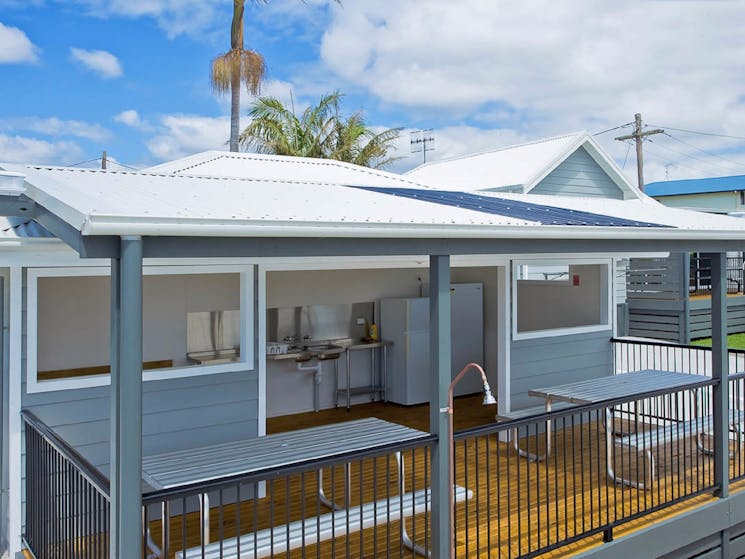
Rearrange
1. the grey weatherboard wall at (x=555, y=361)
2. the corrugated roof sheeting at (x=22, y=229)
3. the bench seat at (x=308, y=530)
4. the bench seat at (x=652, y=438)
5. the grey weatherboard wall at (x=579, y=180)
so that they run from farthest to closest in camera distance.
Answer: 1. the grey weatherboard wall at (x=579, y=180)
2. the grey weatherboard wall at (x=555, y=361)
3. the bench seat at (x=652, y=438)
4. the corrugated roof sheeting at (x=22, y=229)
5. the bench seat at (x=308, y=530)

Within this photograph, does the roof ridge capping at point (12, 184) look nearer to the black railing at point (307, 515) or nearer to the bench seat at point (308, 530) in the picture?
the black railing at point (307, 515)

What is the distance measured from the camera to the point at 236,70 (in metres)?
19.1

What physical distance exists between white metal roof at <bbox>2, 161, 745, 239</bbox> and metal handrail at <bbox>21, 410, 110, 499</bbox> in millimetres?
1269

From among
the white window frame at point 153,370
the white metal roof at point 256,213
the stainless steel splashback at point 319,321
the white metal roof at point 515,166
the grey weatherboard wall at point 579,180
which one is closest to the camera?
the white metal roof at point 256,213

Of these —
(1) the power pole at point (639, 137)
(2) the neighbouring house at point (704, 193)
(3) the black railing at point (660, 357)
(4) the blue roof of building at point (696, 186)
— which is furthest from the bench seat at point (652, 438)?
(4) the blue roof of building at point (696, 186)

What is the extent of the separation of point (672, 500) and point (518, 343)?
3007 millimetres

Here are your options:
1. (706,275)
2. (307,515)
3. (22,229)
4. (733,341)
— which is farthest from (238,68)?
(307,515)

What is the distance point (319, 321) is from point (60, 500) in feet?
16.9

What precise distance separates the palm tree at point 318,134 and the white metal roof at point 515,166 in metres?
9.89

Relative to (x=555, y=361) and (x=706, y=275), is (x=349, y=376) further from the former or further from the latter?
(x=706, y=275)

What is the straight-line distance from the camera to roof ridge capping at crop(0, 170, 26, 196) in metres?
4.03

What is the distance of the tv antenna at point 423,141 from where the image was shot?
44.5 meters

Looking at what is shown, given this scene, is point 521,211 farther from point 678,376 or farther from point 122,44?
point 122,44

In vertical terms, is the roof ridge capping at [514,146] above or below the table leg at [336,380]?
above
